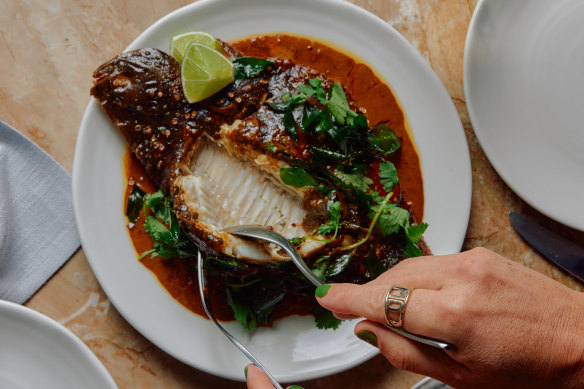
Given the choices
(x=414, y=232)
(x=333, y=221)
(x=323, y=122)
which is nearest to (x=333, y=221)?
(x=333, y=221)

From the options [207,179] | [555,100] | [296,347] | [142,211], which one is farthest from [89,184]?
[555,100]

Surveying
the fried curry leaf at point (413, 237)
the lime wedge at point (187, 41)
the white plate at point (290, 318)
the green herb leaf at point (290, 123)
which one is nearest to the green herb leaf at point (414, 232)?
the fried curry leaf at point (413, 237)

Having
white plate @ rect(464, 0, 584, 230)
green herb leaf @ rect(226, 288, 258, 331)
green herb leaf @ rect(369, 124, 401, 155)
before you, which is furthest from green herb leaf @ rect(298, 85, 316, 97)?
green herb leaf @ rect(226, 288, 258, 331)

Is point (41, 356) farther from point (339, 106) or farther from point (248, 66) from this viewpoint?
point (339, 106)

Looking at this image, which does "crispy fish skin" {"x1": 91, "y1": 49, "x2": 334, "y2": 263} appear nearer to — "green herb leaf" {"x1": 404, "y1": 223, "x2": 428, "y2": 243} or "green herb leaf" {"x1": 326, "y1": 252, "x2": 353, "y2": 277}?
"green herb leaf" {"x1": 326, "y1": 252, "x2": 353, "y2": 277}

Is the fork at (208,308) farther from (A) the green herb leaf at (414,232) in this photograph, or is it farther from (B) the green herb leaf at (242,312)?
(A) the green herb leaf at (414,232)

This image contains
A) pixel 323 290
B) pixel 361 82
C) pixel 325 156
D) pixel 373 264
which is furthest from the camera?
pixel 361 82
